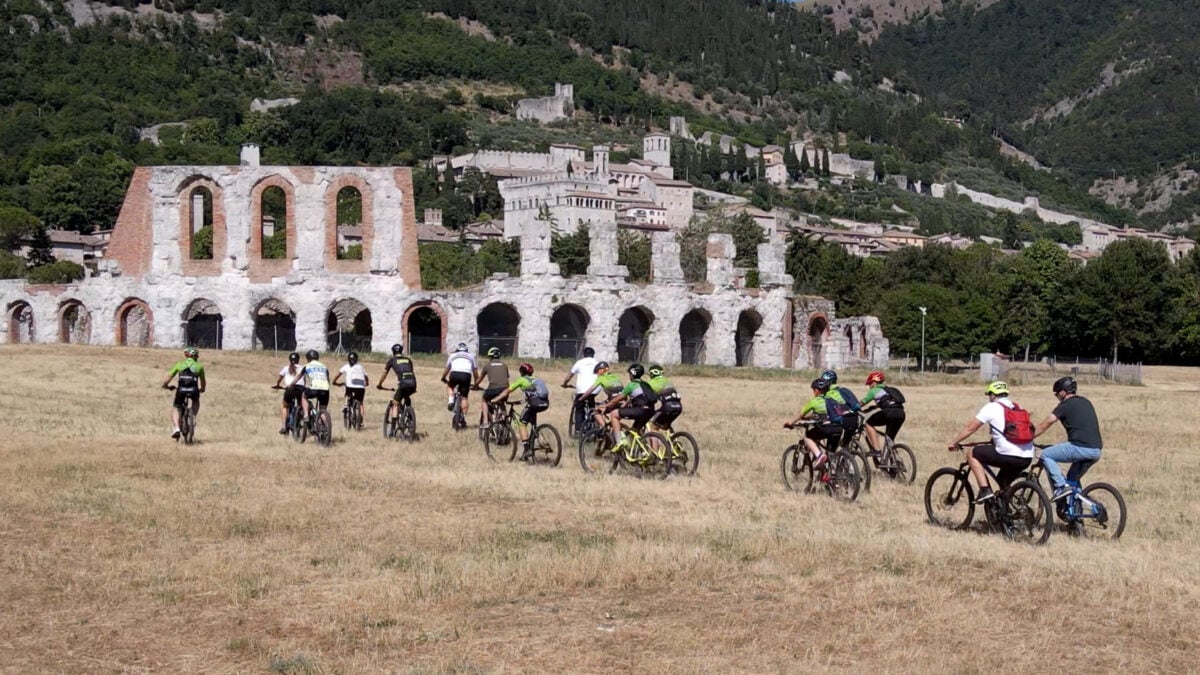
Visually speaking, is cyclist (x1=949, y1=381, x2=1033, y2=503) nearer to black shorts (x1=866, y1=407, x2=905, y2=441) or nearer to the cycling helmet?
the cycling helmet

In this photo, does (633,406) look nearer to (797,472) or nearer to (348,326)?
(797,472)

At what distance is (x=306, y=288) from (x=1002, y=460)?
1756 inches

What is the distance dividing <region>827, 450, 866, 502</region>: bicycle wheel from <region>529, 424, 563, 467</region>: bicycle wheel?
4542 mm

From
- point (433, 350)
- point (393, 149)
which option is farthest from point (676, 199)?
point (433, 350)

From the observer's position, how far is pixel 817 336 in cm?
6378

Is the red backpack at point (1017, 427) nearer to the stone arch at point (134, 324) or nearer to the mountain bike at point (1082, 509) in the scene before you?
the mountain bike at point (1082, 509)

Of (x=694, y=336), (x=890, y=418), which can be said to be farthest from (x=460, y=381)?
(x=694, y=336)

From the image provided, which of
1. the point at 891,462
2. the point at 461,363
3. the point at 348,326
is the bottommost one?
the point at 891,462

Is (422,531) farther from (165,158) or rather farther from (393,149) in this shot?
(393,149)

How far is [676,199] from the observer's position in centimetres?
16600

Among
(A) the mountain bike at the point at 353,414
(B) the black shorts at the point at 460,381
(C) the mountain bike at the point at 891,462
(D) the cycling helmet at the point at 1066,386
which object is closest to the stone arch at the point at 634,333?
(A) the mountain bike at the point at 353,414

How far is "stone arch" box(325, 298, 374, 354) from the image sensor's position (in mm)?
57781

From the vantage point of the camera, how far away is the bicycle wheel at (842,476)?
696 inches

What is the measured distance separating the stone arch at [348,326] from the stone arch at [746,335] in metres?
15.5
